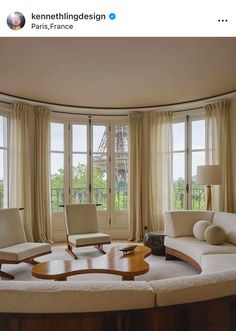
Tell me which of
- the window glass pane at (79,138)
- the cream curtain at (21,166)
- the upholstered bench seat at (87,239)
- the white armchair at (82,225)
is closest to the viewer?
the upholstered bench seat at (87,239)

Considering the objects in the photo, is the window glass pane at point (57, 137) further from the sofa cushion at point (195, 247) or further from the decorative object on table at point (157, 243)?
the sofa cushion at point (195, 247)

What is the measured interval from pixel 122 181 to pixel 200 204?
1.87 m

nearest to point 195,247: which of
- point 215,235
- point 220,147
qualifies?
point 215,235

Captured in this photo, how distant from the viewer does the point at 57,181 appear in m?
6.32

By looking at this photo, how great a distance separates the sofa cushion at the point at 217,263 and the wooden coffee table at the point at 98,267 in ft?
2.13

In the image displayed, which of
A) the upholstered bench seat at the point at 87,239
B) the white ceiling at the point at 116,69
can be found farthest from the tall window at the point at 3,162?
the upholstered bench seat at the point at 87,239

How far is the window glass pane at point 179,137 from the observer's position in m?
6.32

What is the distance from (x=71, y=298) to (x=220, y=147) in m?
4.97

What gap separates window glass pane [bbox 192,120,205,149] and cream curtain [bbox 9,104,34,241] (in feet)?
11.9

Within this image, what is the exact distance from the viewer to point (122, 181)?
663 centimetres

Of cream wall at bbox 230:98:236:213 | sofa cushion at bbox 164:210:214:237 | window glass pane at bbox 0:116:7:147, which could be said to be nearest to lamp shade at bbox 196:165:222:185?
sofa cushion at bbox 164:210:214:237

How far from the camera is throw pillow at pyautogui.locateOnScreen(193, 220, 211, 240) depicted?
409 cm
